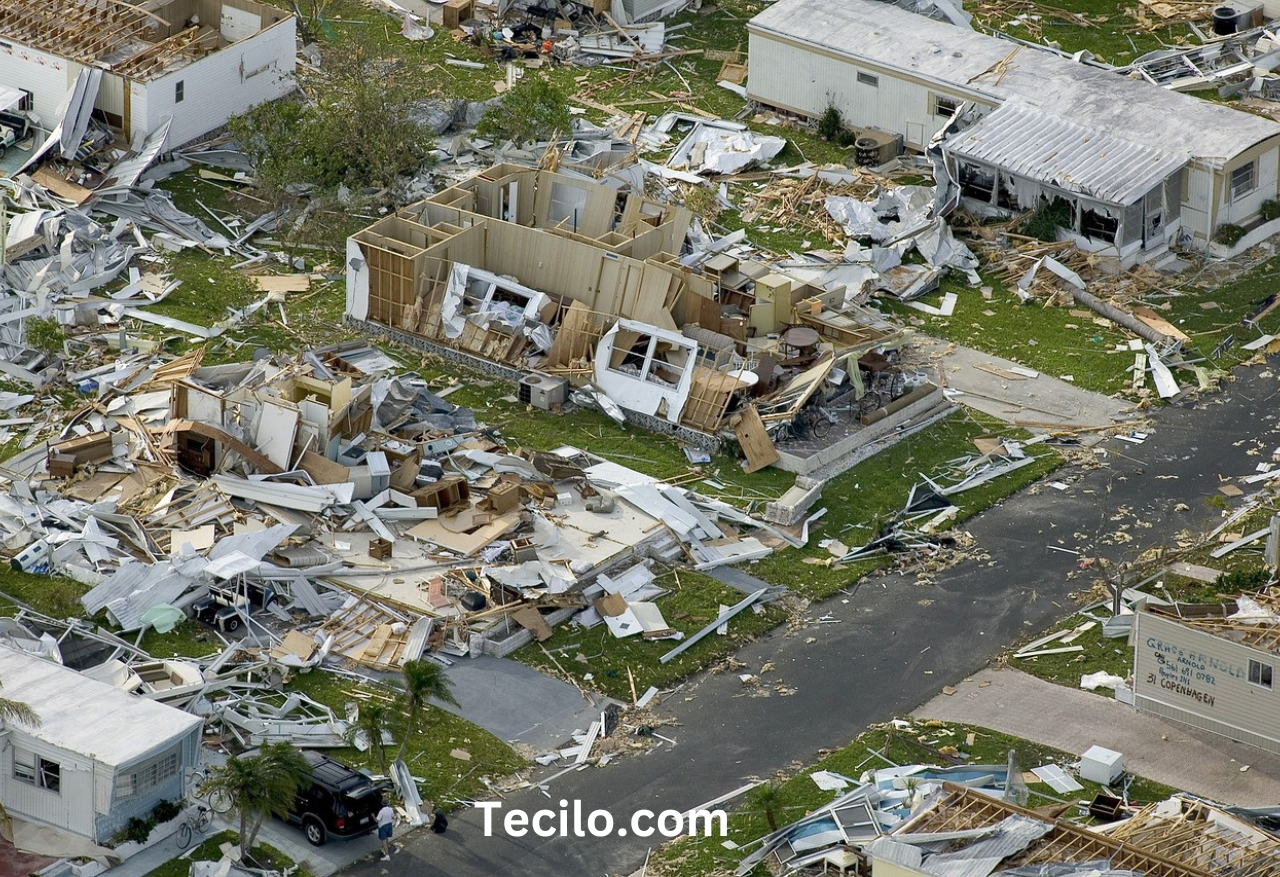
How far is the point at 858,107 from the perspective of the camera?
58.3 m

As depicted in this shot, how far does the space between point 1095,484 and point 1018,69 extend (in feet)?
53.4

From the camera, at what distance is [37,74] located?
56031mm

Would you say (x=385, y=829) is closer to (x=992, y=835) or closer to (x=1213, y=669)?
(x=992, y=835)

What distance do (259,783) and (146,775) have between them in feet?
6.60

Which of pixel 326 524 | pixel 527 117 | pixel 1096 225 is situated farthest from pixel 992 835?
pixel 527 117

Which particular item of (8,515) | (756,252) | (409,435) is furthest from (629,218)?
(8,515)

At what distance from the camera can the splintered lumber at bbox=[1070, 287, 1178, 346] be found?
161ft

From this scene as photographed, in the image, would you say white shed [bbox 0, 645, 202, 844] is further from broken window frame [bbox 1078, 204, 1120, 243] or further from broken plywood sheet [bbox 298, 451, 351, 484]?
broken window frame [bbox 1078, 204, 1120, 243]

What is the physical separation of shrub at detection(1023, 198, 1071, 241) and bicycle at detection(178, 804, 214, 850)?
27.6 meters

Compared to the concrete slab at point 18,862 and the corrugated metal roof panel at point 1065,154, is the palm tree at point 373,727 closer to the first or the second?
the concrete slab at point 18,862

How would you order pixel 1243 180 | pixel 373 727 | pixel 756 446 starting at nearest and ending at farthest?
pixel 373 727, pixel 756 446, pixel 1243 180

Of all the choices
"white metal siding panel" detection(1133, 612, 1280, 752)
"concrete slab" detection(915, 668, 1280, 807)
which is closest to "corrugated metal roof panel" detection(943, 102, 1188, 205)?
"concrete slab" detection(915, 668, 1280, 807)

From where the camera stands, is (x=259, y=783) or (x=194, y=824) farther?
(x=194, y=824)

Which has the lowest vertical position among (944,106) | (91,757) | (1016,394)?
(1016,394)
